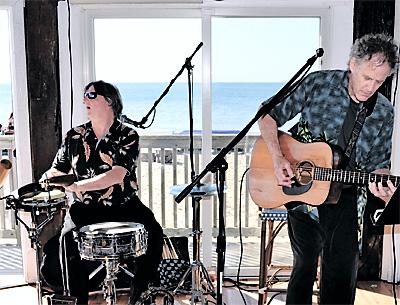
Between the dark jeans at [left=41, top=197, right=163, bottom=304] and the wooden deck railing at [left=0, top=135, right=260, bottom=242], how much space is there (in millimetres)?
1030

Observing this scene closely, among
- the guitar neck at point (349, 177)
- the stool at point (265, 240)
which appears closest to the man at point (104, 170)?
the stool at point (265, 240)

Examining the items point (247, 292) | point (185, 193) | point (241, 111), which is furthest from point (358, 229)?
point (241, 111)

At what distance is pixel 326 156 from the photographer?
226 cm

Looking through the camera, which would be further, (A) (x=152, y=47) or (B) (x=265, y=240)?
(A) (x=152, y=47)

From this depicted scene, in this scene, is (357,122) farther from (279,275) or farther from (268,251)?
(279,275)

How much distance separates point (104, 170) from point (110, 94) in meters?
0.43

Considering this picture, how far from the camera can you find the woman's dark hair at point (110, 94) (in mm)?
2867

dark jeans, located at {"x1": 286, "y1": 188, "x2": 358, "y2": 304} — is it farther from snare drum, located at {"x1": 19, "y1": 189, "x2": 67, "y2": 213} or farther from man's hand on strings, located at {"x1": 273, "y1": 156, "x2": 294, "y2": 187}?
snare drum, located at {"x1": 19, "y1": 189, "x2": 67, "y2": 213}

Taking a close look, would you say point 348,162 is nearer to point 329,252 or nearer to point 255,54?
point 329,252

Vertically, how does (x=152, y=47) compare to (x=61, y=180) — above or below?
above

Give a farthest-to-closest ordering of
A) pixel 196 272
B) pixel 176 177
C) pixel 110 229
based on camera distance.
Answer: pixel 176 177
pixel 196 272
pixel 110 229

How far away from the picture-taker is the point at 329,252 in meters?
2.16

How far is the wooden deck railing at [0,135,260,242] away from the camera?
13.0ft

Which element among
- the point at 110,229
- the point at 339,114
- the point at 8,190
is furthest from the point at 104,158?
the point at 8,190
